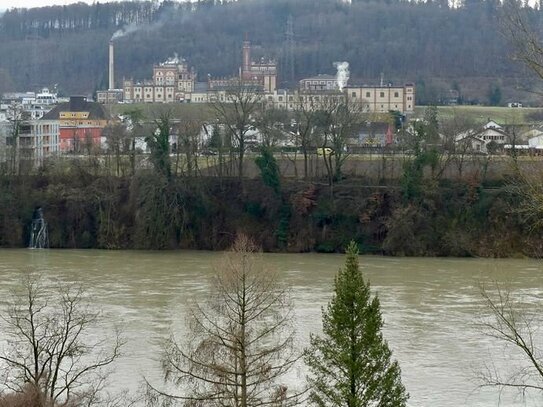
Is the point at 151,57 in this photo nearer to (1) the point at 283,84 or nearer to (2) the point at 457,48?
(1) the point at 283,84

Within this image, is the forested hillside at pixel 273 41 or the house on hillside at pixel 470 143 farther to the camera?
the forested hillside at pixel 273 41

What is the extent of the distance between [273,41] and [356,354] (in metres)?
71.9

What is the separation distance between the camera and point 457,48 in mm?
67250

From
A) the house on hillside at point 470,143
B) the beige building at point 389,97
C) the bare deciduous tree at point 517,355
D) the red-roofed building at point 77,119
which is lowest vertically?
the bare deciduous tree at point 517,355

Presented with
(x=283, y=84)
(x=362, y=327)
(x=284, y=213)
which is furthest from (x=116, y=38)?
(x=362, y=327)

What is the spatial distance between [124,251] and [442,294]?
994 centimetres

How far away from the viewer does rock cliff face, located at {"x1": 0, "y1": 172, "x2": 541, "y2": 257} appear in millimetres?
25203

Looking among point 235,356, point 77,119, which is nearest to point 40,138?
point 77,119

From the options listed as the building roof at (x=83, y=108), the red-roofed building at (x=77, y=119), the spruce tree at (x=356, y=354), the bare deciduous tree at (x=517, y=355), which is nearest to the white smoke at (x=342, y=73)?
the building roof at (x=83, y=108)

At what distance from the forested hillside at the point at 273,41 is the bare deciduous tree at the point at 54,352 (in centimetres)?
4116

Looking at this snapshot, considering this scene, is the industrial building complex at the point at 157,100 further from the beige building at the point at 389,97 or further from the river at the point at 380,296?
the river at the point at 380,296

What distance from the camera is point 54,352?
11477 millimetres

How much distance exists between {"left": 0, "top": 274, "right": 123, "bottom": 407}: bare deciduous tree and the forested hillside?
1621 inches

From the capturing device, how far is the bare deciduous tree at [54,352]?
9.05 meters
